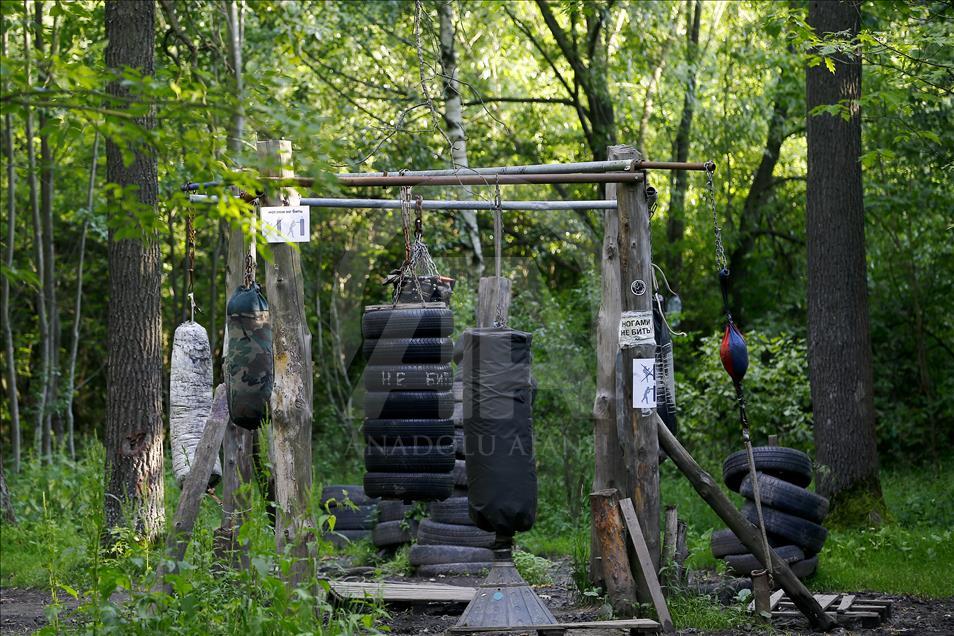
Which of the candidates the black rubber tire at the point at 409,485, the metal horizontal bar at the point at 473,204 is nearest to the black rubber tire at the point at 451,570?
the black rubber tire at the point at 409,485

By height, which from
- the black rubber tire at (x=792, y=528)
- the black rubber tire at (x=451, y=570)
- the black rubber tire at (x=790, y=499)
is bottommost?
the black rubber tire at (x=451, y=570)

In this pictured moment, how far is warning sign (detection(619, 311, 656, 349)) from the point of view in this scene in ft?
22.7

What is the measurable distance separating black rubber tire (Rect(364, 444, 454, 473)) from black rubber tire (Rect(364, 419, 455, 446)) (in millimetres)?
39

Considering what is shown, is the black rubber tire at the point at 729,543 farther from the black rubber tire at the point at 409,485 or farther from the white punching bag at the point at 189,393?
the white punching bag at the point at 189,393

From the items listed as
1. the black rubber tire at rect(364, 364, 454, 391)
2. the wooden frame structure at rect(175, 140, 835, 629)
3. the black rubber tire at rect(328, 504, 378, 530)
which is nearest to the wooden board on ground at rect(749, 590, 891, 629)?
the wooden frame structure at rect(175, 140, 835, 629)

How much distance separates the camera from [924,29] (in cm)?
838

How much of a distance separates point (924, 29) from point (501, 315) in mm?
3980

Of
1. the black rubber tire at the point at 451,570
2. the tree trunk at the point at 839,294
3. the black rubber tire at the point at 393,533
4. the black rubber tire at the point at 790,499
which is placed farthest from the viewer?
the tree trunk at the point at 839,294

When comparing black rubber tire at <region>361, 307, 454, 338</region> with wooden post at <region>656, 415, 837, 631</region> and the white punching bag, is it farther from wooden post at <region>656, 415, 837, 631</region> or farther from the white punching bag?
wooden post at <region>656, 415, 837, 631</region>

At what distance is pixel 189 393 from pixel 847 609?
4431 mm

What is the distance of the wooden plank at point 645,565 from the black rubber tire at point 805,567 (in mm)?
1828

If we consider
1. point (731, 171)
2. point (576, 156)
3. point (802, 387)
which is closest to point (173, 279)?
point (576, 156)

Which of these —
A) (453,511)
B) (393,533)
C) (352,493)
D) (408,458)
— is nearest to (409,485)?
(408,458)

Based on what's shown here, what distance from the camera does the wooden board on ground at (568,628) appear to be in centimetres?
616
